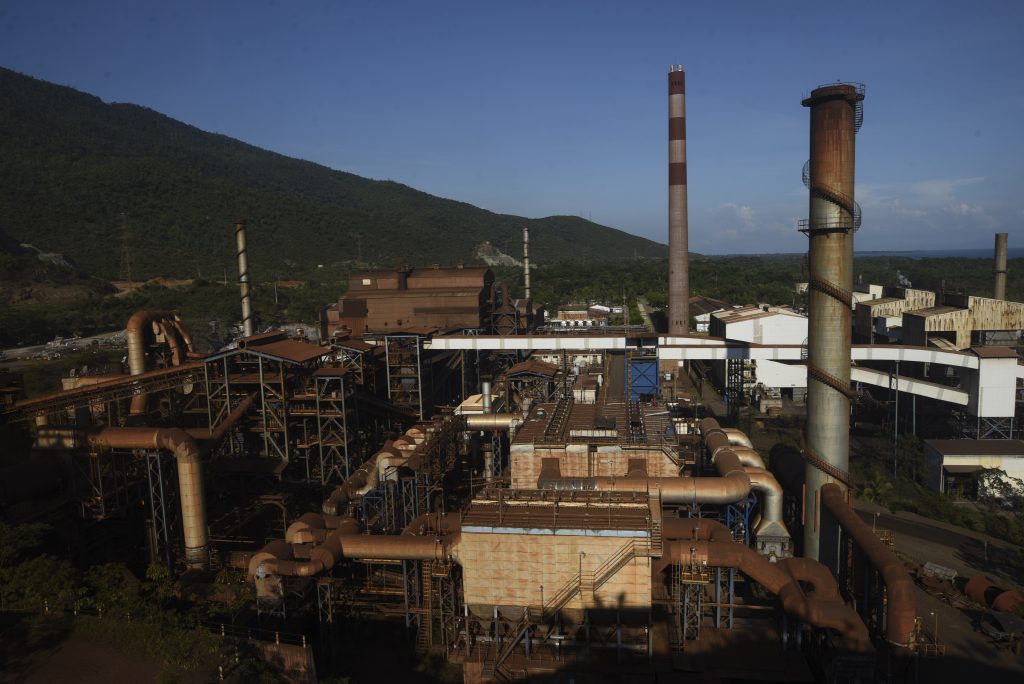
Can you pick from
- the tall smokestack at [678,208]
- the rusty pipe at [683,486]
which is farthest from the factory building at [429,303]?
the rusty pipe at [683,486]

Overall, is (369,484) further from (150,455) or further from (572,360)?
(572,360)

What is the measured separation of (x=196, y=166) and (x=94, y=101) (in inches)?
1341

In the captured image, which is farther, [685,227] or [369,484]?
[685,227]

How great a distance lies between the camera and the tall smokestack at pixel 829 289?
67.6ft

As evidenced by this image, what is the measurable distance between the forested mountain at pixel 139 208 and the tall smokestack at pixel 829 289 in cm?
8538

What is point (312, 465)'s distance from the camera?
1031 inches

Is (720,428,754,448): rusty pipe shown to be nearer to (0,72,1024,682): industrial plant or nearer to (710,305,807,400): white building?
(0,72,1024,682): industrial plant

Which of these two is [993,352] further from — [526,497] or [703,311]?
[703,311]

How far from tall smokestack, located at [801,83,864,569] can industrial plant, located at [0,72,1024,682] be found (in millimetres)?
68

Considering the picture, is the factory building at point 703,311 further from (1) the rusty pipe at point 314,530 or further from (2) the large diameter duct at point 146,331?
(1) the rusty pipe at point 314,530

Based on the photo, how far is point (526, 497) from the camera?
17.4 m

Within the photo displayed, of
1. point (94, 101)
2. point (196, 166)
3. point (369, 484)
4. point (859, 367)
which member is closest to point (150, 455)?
point (369, 484)

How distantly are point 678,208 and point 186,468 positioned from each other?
1428 inches

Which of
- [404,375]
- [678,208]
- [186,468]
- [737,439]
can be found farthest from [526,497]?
[678,208]
